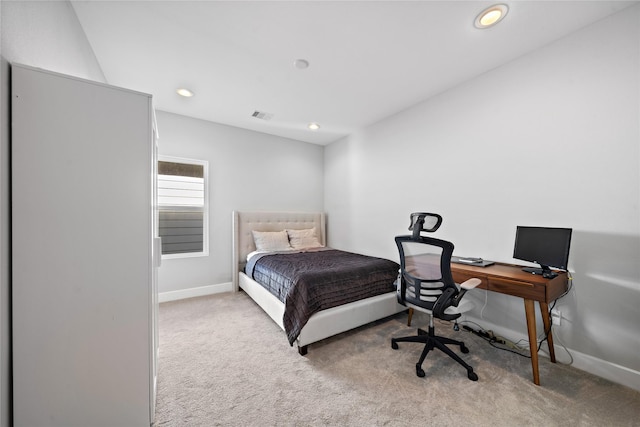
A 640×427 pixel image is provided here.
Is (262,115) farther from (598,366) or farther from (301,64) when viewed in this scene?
(598,366)

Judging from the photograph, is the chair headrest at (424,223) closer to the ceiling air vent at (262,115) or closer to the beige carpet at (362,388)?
the beige carpet at (362,388)

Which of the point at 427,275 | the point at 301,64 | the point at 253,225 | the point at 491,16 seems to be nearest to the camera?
the point at 491,16

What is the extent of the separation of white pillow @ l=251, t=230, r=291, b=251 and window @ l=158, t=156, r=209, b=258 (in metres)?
0.75

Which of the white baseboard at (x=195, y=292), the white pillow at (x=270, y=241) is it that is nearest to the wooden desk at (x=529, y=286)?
the white pillow at (x=270, y=241)

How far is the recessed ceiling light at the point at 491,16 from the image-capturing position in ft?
5.32

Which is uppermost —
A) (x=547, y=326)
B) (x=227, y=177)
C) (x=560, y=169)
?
(x=227, y=177)

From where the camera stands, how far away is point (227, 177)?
3709 millimetres

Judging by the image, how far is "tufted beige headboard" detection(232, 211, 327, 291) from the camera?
362 centimetres

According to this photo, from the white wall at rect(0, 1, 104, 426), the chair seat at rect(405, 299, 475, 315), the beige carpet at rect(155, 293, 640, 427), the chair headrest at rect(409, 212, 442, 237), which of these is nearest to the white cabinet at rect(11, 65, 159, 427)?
the white wall at rect(0, 1, 104, 426)

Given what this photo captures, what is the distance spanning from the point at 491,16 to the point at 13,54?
2769mm

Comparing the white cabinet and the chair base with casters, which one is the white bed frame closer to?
the chair base with casters

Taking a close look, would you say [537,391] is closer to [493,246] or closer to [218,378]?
[493,246]

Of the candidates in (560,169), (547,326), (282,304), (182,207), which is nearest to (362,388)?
(282,304)

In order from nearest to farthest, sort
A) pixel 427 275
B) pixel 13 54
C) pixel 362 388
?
pixel 13 54
pixel 362 388
pixel 427 275
